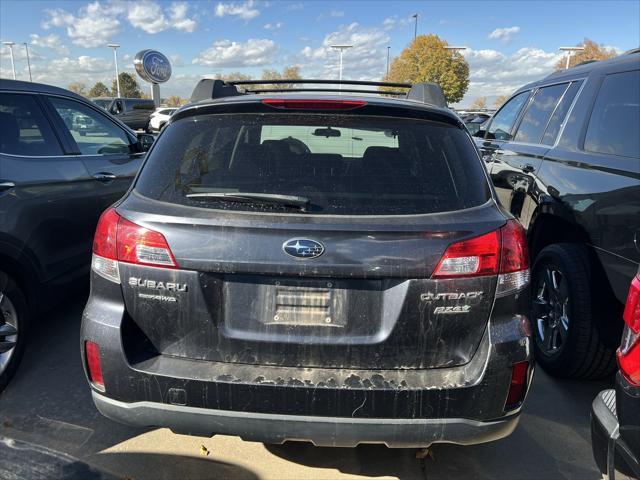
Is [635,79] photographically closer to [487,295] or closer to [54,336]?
[487,295]

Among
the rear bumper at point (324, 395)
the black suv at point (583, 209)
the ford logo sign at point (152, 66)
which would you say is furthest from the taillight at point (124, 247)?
the ford logo sign at point (152, 66)

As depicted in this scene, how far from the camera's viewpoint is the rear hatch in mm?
1904

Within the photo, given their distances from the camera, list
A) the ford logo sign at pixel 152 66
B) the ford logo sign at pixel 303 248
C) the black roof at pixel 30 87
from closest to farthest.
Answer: the ford logo sign at pixel 303 248
the black roof at pixel 30 87
the ford logo sign at pixel 152 66

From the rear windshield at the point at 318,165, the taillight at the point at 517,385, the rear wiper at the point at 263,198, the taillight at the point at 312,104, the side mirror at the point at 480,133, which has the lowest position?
the taillight at the point at 517,385

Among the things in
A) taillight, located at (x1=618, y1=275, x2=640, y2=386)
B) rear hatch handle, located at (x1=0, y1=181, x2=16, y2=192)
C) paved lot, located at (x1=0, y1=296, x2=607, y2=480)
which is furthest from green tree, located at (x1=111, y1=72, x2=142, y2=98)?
taillight, located at (x1=618, y1=275, x2=640, y2=386)

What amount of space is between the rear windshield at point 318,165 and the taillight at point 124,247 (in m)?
0.17

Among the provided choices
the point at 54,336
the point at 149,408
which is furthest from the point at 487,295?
the point at 54,336

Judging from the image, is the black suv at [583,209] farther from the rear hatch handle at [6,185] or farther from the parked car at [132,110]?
the parked car at [132,110]

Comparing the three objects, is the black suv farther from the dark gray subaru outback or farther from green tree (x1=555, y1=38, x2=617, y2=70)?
green tree (x1=555, y1=38, x2=617, y2=70)

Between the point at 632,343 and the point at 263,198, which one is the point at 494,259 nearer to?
the point at 632,343

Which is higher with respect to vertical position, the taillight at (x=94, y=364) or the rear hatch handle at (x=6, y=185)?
the rear hatch handle at (x=6, y=185)

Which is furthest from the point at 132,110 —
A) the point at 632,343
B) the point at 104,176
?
the point at 632,343

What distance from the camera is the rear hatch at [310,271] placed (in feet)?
6.25

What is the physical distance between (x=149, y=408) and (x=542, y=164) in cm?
321
